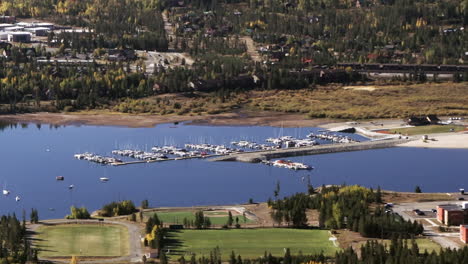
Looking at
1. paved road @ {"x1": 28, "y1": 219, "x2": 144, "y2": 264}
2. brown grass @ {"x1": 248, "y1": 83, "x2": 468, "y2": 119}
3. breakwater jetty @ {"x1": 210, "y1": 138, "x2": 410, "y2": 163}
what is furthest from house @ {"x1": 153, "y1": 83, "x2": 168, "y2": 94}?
paved road @ {"x1": 28, "y1": 219, "x2": 144, "y2": 264}

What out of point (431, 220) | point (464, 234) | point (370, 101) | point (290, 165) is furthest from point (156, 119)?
point (464, 234)

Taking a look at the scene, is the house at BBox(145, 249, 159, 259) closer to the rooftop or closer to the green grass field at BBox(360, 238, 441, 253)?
the green grass field at BBox(360, 238, 441, 253)

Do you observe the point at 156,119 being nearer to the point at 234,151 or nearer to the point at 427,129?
the point at 234,151

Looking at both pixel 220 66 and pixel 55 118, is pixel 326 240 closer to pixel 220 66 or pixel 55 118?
pixel 55 118

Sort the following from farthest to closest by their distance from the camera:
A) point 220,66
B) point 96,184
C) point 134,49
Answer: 1. point 134,49
2. point 220,66
3. point 96,184

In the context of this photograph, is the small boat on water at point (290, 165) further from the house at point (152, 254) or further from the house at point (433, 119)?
the house at point (152, 254)

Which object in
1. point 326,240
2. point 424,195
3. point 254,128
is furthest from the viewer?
point 254,128

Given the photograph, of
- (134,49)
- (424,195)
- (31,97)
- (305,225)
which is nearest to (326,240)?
(305,225)
